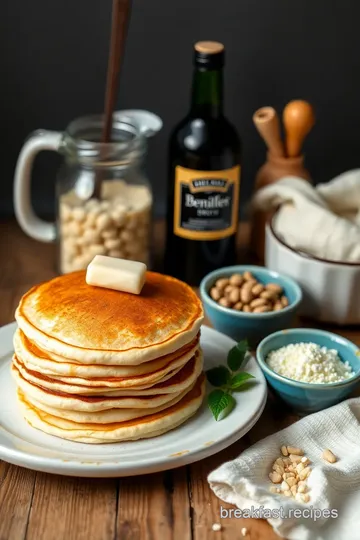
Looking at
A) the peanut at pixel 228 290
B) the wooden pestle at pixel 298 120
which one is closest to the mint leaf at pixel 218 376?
the peanut at pixel 228 290

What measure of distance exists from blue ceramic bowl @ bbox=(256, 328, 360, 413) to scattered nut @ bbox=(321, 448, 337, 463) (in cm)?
9

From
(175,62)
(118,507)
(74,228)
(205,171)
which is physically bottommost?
(118,507)

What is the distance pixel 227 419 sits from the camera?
1.17 m

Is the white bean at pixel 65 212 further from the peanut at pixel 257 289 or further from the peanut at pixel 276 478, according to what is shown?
the peanut at pixel 276 478

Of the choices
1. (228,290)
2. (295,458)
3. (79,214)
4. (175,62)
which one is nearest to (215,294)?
(228,290)

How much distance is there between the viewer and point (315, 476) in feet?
3.59

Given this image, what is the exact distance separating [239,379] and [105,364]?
9.1 inches

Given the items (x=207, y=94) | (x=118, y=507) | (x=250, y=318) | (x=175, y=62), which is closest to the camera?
(x=118, y=507)

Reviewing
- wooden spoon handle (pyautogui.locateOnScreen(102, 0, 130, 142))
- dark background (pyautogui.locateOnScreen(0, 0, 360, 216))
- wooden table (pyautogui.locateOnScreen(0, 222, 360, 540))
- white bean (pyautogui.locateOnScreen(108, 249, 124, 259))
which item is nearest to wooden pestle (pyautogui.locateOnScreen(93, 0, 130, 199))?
wooden spoon handle (pyautogui.locateOnScreen(102, 0, 130, 142))

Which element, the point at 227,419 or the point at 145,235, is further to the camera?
the point at 145,235

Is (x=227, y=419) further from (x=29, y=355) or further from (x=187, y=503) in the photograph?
(x=29, y=355)

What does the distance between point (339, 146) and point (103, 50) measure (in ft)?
1.76

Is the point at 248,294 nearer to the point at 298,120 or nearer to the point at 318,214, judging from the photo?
the point at 318,214

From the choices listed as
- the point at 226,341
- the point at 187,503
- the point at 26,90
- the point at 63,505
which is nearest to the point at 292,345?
the point at 226,341
